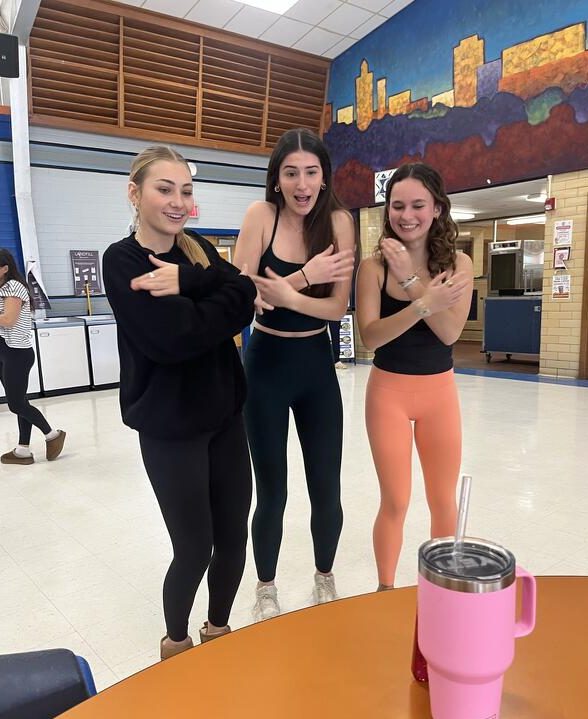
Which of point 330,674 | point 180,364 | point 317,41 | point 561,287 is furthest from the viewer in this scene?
point 317,41

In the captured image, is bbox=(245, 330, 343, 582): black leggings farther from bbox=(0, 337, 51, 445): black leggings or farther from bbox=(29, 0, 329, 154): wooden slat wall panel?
bbox=(29, 0, 329, 154): wooden slat wall panel

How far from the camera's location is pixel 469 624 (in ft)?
1.59

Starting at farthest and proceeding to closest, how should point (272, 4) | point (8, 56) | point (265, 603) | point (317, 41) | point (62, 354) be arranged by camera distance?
point (317, 41) < point (272, 4) < point (62, 354) < point (8, 56) < point (265, 603)

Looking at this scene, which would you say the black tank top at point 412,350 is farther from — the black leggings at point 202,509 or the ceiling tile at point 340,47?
the ceiling tile at point 340,47

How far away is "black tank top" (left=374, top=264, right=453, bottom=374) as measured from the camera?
1850 millimetres

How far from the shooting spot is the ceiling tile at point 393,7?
781 cm

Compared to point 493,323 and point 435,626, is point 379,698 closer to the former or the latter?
point 435,626

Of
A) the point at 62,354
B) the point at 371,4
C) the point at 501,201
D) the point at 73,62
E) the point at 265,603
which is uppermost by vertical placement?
the point at 371,4

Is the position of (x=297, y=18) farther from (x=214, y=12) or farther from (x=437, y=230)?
(x=437, y=230)

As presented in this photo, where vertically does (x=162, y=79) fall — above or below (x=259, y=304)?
above

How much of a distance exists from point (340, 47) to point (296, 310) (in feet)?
28.4

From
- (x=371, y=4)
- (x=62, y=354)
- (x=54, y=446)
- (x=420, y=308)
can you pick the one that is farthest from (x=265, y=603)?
(x=371, y=4)

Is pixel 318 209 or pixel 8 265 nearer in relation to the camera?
pixel 318 209

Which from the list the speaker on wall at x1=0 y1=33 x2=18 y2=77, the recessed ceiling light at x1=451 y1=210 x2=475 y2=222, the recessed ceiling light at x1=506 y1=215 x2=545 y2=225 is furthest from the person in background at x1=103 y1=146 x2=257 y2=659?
the recessed ceiling light at x1=506 y1=215 x2=545 y2=225
